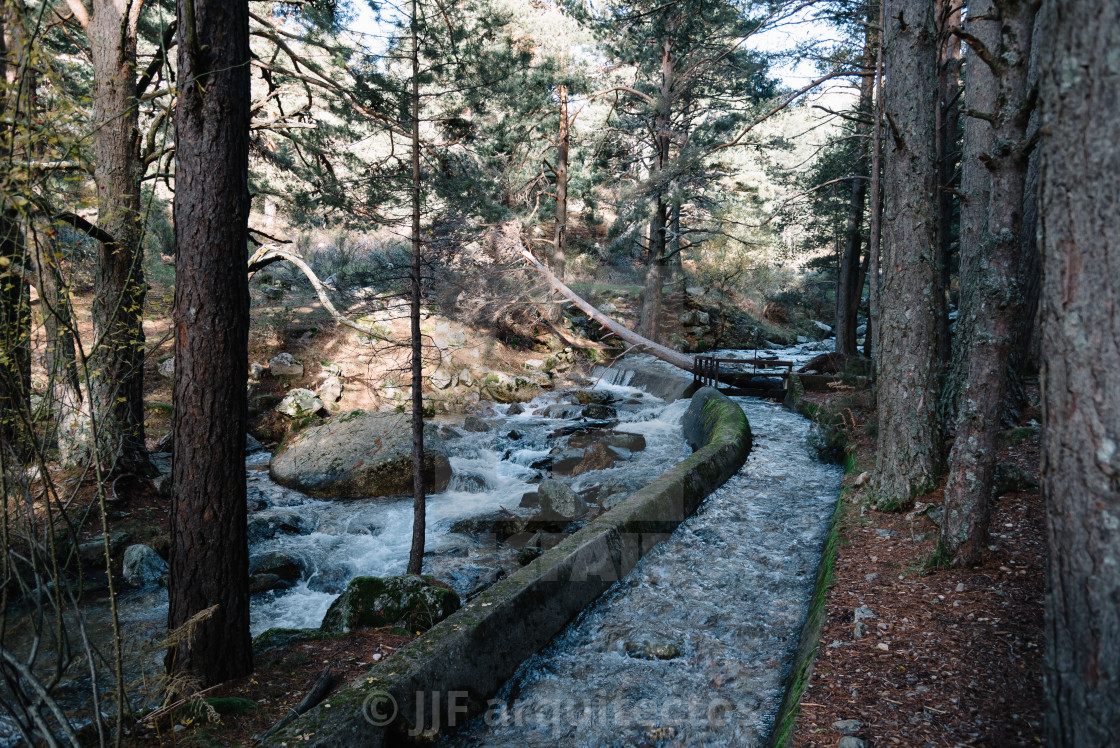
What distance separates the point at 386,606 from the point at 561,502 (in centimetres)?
370

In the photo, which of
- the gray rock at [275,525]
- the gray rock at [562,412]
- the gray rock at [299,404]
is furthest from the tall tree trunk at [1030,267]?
→ the gray rock at [299,404]

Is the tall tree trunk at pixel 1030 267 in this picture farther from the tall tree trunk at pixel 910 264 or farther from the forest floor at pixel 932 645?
the forest floor at pixel 932 645

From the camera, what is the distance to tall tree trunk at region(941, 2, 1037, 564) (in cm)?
395

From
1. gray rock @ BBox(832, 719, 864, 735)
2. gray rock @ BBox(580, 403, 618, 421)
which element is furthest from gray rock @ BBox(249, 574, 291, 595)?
gray rock @ BBox(580, 403, 618, 421)

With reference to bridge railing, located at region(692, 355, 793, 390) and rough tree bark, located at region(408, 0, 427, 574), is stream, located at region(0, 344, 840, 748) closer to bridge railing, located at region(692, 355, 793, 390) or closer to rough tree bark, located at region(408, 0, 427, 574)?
rough tree bark, located at region(408, 0, 427, 574)

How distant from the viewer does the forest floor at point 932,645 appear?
284cm

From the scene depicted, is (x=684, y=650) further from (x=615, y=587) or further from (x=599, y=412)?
(x=599, y=412)

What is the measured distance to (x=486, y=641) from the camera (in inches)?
166

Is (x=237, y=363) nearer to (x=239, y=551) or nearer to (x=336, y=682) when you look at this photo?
(x=239, y=551)

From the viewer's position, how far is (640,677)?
437cm

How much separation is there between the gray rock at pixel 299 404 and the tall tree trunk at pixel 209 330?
29.4 ft

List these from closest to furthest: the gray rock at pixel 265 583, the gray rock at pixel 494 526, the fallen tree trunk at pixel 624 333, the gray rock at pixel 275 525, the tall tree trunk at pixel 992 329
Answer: the tall tree trunk at pixel 992 329 < the gray rock at pixel 265 583 < the gray rock at pixel 275 525 < the gray rock at pixel 494 526 < the fallen tree trunk at pixel 624 333

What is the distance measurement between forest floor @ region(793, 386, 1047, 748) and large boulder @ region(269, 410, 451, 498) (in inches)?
263

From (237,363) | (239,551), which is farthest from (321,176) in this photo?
(239,551)
